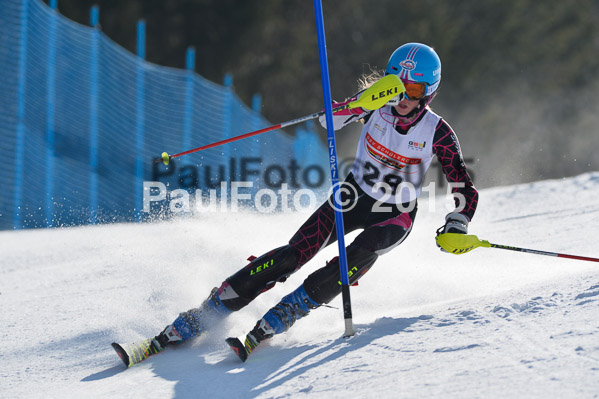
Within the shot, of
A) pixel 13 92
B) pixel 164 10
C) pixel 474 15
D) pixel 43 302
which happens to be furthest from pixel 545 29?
pixel 43 302

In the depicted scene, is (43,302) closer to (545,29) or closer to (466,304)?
(466,304)

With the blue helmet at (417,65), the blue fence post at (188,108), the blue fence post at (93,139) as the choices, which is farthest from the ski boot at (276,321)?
the blue fence post at (188,108)

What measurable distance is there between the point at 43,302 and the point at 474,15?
1011 inches


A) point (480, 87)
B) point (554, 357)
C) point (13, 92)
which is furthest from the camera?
point (480, 87)

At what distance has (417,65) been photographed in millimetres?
4051

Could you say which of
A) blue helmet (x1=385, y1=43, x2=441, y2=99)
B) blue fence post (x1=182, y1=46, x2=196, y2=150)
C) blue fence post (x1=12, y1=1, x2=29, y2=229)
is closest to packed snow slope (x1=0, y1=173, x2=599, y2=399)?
blue fence post (x1=12, y1=1, x2=29, y2=229)

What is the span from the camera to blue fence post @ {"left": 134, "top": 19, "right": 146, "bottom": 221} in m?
9.33

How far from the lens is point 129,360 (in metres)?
3.64

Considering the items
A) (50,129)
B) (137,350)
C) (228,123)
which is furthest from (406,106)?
(228,123)

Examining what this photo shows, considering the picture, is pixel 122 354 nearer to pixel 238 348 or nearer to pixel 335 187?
pixel 238 348

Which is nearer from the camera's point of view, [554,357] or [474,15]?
[554,357]

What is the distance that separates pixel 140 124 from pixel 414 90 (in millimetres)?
6123

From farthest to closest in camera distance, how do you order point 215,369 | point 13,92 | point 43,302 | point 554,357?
point 13,92 < point 43,302 < point 215,369 < point 554,357

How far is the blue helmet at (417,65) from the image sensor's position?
13.3 ft
